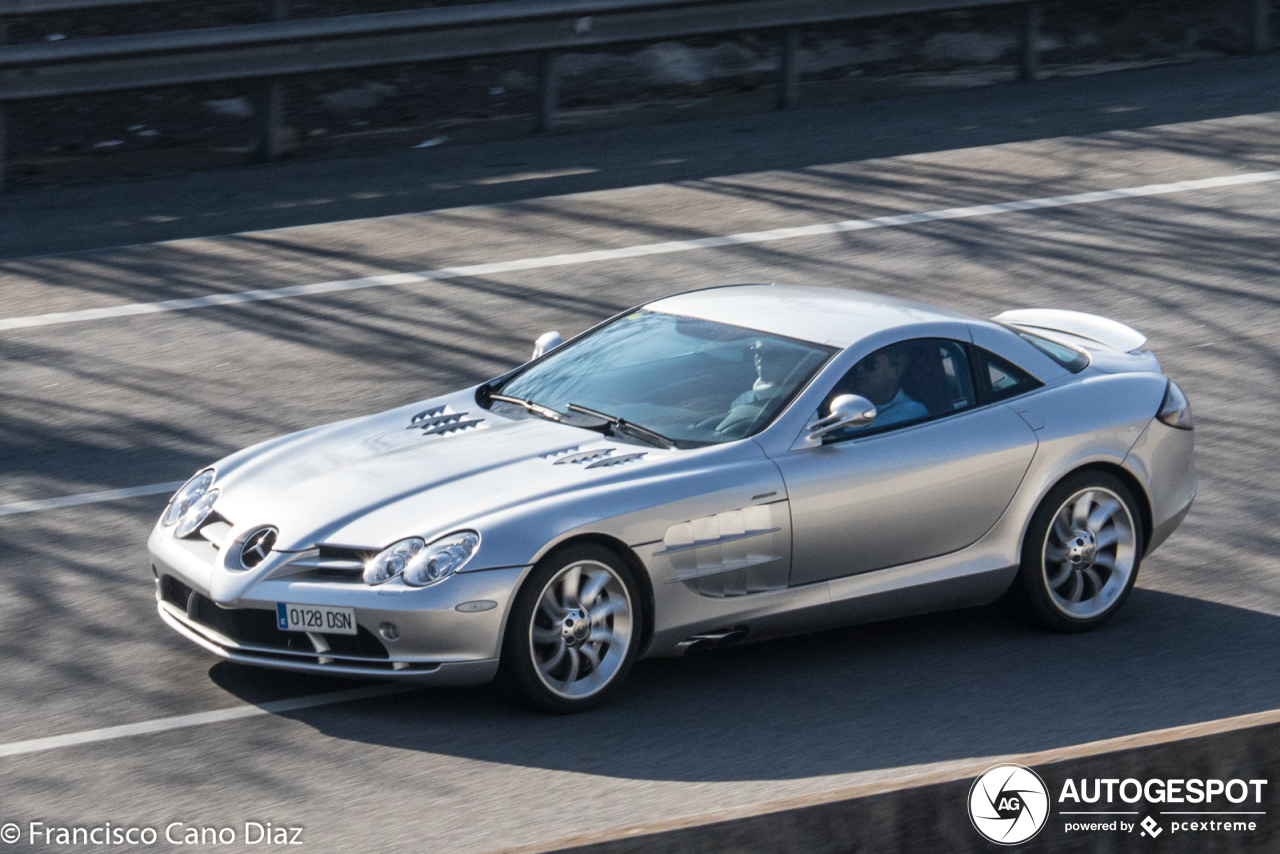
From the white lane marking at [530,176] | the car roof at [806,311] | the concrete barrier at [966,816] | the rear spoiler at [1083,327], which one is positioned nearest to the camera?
the concrete barrier at [966,816]

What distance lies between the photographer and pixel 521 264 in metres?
12.0

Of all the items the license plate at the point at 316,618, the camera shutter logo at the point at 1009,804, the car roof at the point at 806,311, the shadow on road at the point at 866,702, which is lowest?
the shadow on road at the point at 866,702

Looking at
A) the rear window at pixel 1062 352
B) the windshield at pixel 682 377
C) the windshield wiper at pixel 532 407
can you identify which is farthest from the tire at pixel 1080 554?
the windshield wiper at pixel 532 407

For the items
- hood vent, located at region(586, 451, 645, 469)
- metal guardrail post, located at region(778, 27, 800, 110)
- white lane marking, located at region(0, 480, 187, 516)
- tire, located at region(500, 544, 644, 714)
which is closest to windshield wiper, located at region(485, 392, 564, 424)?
hood vent, located at region(586, 451, 645, 469)

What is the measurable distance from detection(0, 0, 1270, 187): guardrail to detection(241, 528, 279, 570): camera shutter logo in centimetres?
789

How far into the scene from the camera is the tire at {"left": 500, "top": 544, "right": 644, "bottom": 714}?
6.13 meters

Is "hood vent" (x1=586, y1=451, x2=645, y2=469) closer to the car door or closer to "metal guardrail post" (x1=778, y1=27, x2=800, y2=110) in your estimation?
the car door

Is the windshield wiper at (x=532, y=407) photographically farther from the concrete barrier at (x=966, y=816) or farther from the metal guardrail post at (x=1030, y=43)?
the metal guardrail post at (x=1030, y=43)

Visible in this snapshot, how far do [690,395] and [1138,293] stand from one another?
565cm

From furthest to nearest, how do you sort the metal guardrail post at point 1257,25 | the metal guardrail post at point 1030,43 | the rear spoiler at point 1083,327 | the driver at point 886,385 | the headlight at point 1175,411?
the metal guardrail post at point 1257,25, the metal guardrail post at point 1030,43, the rear spoiler at point 1083,327, the headlight at point 1175,411, the driver at point 886,385

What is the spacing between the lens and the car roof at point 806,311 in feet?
24.0

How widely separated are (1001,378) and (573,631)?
2359 mm

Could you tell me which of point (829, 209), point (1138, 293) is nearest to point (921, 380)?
point (1138, 293)

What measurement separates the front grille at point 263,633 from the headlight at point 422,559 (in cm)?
21
